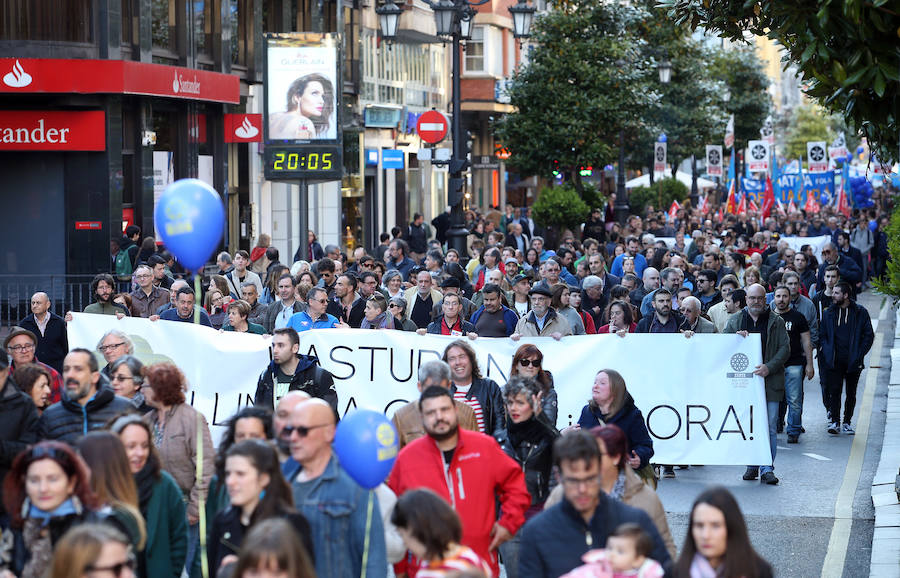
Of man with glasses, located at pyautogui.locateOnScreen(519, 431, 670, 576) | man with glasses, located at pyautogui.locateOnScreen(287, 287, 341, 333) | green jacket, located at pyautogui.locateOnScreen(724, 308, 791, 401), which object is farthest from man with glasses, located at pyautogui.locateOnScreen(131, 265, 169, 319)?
man with glasses, located at pyautogui.locateOnScreen(519, 431, 670, 576)

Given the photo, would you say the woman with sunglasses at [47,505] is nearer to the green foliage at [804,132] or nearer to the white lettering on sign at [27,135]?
the white lettering on sign at [27,135]

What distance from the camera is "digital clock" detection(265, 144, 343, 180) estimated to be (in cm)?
1973

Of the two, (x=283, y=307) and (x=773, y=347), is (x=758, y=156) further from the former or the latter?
(x=773, y=347)

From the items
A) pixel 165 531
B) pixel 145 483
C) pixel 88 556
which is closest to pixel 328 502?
pixel 165 531

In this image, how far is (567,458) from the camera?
650cm

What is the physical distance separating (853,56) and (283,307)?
7641 millimetres

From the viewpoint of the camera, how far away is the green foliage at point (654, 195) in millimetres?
53781

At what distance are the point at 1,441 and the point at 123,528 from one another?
225 centimetres

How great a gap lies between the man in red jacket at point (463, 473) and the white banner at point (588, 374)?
5.18m

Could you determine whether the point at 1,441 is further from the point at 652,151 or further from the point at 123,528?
the point at 652,151

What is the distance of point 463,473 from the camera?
766 cm

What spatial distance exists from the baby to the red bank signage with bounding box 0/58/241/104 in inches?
738

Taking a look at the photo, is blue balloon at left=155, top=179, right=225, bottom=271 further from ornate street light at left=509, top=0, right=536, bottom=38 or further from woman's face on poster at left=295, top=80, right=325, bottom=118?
ornate street light at left=509, top=0, right=536, bottom=38

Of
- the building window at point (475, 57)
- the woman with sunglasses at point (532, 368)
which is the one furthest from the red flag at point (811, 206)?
the woman with sunglasses at point (532, 368)
